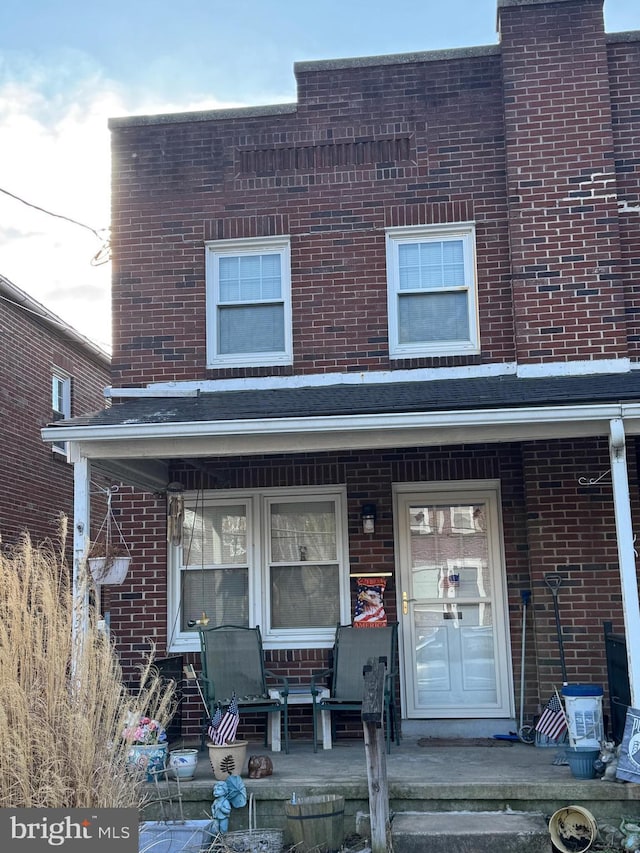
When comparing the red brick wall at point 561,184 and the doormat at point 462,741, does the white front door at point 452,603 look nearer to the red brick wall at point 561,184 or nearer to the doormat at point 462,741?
the doormat at point 462,741

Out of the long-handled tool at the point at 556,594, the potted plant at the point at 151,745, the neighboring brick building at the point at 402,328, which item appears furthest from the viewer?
the neighboring brick building at the point at 402,328

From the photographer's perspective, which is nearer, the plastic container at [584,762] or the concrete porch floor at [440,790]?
the concrete porch floor at [440,790]

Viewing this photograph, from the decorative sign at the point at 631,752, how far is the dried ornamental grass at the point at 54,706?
299cm

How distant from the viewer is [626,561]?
5.79 metres

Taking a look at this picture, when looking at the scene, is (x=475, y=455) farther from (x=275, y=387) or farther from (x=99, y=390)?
(x=99, y=390)

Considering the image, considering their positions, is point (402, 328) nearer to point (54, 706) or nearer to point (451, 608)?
point (451, 608)

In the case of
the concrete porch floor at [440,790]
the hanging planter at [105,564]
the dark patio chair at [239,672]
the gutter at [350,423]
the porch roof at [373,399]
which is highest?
the porch roof at [373,399]

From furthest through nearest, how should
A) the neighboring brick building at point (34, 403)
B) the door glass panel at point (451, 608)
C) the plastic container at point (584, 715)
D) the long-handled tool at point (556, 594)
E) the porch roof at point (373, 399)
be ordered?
the neighboring brick building at point (34, 403) → the door glass panel at point (451, 608) → the long-handled tool at point (556, 594) → the porch roof at point (373, 399) → the plastic container at point (584, 715)

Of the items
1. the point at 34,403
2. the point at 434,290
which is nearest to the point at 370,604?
the point at 434,290

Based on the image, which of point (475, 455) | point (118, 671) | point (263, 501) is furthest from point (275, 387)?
point (118, 671)

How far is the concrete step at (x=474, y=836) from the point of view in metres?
5.21

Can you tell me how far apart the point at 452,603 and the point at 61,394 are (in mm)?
7728

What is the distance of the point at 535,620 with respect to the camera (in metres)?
7.41

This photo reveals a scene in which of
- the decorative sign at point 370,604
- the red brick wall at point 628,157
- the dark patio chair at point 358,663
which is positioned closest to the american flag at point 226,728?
the dark patio chair at point 358,663
